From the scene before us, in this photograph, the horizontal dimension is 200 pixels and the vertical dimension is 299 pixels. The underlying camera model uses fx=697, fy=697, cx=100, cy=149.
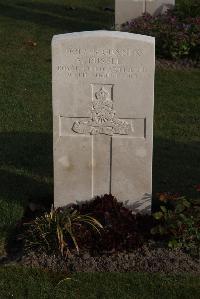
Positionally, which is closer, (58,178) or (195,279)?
(195,279)

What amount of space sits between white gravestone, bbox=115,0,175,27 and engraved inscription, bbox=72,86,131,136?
312 inches

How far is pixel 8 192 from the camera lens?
277 inches

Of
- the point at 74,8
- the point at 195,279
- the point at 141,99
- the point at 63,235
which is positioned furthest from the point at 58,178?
the point at 74,8

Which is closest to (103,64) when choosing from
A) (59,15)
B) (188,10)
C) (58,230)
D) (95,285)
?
(58,230)

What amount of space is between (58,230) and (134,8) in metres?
8.65

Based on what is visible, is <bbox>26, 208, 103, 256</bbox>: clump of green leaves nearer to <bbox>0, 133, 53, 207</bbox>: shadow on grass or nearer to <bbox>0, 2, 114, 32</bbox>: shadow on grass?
<bbox>0, 133, 53, 207</bbox>: shadow on grass

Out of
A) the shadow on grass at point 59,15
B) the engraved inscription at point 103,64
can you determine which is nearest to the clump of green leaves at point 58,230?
the engraved inscription at point 103,64

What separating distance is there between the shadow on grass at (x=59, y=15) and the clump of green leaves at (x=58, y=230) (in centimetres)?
930

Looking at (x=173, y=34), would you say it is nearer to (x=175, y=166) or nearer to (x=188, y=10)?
(x=188, y=10)

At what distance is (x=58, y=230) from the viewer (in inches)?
233

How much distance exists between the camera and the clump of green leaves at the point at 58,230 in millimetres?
5939

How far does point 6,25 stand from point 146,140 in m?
9.98

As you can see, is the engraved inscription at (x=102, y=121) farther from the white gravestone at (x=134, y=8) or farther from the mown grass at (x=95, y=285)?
the white gravestone at (x=134, y=8)

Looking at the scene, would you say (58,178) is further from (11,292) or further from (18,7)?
(18,7)
